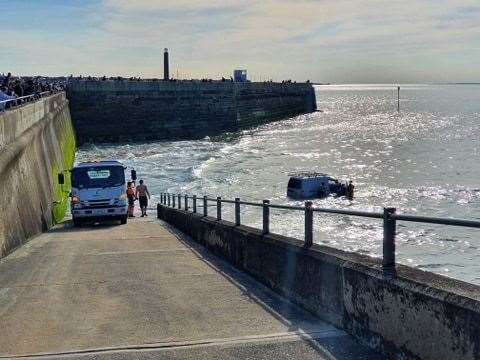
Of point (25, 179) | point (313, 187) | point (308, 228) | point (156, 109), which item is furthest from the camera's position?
point (156, 109)

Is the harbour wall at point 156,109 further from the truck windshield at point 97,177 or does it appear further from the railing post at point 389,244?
the railing post at point 389,244

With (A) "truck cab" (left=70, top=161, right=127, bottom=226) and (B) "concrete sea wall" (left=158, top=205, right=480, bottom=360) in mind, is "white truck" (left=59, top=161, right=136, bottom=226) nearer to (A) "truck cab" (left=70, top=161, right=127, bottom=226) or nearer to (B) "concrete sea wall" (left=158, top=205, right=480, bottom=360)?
(A) "truck cab" (left=70, top=161, right=127, bottom=226)

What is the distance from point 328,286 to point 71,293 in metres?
4.29

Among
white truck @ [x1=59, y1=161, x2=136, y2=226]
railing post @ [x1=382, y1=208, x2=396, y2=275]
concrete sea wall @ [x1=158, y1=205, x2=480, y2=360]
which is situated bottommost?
white truck @ [x1=59, y1=161, x2=136, y2=226]

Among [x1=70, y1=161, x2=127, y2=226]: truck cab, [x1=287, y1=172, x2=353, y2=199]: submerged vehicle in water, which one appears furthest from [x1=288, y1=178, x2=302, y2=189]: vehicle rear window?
[x1=70, y1=161, x2=127, y2=226]: truck cab

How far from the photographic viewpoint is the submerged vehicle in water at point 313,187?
50844 millimetres

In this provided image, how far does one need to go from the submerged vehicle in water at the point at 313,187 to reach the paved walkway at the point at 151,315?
38.0 metres

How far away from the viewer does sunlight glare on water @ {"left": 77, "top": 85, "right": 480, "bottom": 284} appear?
1175 inches

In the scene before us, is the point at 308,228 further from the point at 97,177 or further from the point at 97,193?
the point at 97,177

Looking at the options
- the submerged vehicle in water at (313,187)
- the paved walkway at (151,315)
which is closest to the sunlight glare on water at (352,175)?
the submerged vehicle in water at (313,187)

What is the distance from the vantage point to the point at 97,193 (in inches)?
952

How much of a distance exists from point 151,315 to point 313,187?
43974 mm

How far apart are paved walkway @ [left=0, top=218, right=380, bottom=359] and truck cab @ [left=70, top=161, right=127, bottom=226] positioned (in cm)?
1057

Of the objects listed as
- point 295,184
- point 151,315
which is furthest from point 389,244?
point 295,184
